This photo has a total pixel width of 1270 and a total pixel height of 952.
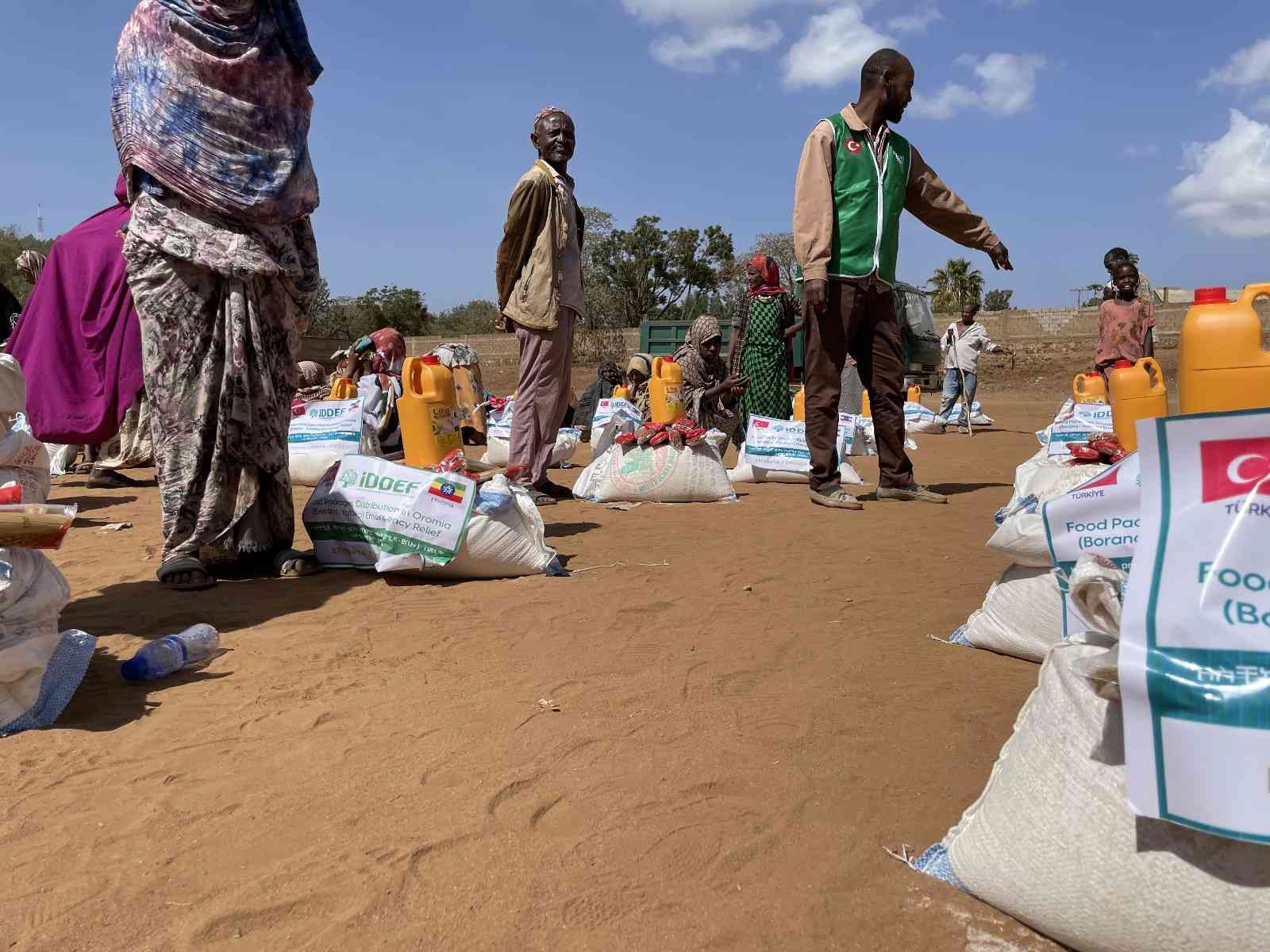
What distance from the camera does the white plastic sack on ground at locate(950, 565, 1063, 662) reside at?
7.94ft

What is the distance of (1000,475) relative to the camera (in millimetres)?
7082

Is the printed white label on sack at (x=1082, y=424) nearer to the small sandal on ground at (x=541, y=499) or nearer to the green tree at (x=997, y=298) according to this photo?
the small sandal on ground at (x=541, y=499)

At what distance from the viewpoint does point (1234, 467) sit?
132 centimetres

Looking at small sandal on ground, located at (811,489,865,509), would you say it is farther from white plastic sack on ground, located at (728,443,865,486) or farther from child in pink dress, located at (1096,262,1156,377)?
child in pink dress, located at (1096,262,1156,377)

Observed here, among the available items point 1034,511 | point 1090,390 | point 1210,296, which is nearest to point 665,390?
point 1090,390

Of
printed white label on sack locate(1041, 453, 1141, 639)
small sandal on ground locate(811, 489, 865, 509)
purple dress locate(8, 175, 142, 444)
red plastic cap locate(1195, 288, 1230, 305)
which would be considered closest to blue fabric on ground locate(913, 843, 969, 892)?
printed white label on sack locate(1041, 453, 1141, 639)

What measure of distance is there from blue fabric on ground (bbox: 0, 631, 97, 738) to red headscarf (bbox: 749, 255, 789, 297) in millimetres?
6480

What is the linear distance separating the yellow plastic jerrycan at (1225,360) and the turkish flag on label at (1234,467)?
38 centimetres

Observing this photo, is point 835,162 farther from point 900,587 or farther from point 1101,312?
point 1101,312

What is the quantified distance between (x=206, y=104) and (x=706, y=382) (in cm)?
505

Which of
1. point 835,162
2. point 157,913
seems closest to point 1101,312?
point 835,162

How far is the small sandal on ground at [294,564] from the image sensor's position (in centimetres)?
360

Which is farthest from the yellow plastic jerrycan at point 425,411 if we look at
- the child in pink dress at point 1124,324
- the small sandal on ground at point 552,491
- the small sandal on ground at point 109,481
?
the child in pink dress at point 1124,324

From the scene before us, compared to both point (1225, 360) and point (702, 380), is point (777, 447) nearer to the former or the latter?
point (702, 380)
